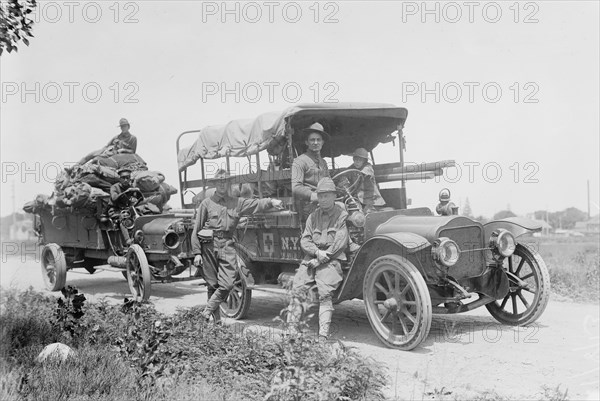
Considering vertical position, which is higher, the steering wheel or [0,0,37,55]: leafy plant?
[0,0,37,55]: leafy plant

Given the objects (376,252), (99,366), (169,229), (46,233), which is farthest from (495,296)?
(46,233)

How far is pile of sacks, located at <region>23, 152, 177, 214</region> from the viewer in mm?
9922

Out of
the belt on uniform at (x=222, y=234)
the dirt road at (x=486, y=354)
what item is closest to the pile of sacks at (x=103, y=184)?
the dirt road at (x=486, y=354)

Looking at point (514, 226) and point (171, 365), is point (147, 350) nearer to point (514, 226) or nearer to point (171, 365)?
point (171, 365)

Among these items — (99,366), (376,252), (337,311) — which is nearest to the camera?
(99,366)

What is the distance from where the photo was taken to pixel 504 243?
6.57 m

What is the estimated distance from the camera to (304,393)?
3861 mm

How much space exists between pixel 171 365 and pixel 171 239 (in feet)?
16.5

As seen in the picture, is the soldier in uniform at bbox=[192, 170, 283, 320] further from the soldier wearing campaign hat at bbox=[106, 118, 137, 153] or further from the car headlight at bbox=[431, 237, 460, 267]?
the soldier wearing campaign hat at bbox=[106, 118, 137, 153]

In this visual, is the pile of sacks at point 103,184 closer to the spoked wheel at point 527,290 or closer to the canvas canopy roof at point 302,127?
the canvas canopy roof at point 302,127

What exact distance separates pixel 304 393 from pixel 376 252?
2716 mm

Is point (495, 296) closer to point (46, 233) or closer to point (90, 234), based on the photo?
point (90, 234)

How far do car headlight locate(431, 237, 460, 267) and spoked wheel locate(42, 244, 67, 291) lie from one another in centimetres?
748

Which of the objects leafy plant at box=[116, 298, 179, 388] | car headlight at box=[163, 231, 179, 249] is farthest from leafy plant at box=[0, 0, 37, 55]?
car headlight at box=[163, 231, 179, 249]
